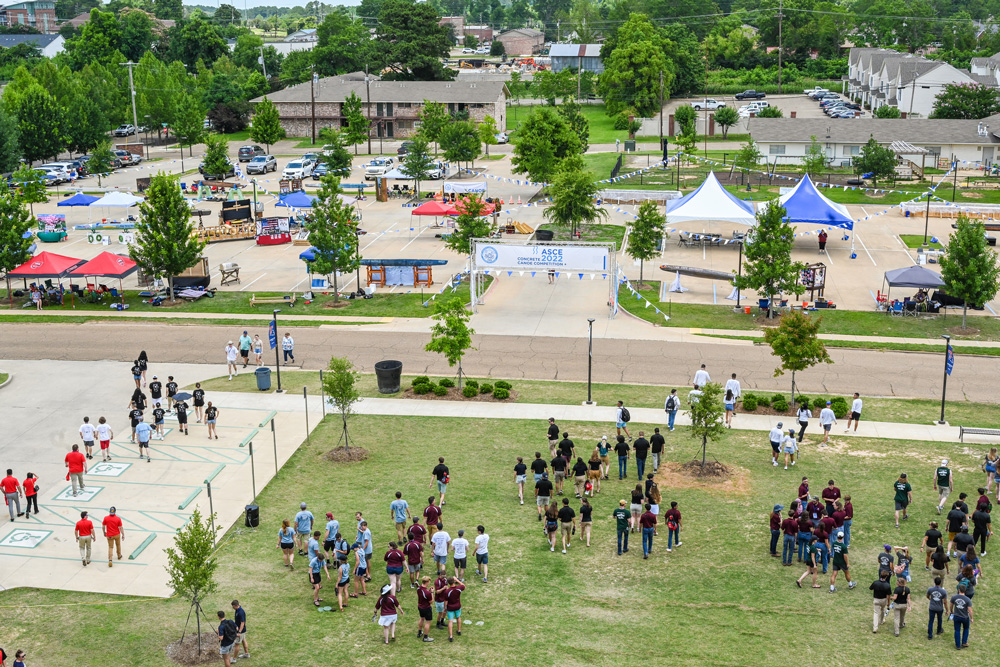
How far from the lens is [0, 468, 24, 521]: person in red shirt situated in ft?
83.0

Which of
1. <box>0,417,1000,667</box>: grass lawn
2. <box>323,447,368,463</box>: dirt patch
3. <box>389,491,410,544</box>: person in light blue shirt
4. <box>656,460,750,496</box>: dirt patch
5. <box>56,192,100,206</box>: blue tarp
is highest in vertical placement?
<box>56,192,100,206</box>: blue tarp

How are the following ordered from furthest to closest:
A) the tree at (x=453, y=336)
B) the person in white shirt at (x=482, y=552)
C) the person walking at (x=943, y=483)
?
the tree at (x=453, y=336)
the person walking at (x=943, y=483)
the person in white shirt at (x=482, y=552)

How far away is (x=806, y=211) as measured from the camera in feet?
178

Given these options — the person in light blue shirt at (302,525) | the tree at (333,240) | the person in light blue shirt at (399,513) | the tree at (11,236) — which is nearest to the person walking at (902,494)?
the person in light blue shirt at (399,513)

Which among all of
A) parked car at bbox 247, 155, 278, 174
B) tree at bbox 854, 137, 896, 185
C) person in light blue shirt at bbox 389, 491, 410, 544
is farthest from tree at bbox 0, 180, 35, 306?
tree at bbox 854, 137, 896, 185

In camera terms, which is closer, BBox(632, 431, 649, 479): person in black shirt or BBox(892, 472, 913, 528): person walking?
BBox(892, 472, 913, 528): person walking

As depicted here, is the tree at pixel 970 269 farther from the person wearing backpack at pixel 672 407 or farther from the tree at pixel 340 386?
the tree at pixel 340 386

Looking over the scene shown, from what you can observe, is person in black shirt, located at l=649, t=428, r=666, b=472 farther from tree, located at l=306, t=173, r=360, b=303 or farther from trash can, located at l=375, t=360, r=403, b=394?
tree, located at l=306, t=173, r=360, b=303

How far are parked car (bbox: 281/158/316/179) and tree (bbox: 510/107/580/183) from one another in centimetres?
1758

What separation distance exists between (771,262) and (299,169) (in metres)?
46.7

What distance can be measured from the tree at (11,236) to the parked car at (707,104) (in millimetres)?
81230

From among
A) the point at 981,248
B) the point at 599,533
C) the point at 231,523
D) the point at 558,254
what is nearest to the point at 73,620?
the point at 231,523

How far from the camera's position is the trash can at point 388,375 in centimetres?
3403

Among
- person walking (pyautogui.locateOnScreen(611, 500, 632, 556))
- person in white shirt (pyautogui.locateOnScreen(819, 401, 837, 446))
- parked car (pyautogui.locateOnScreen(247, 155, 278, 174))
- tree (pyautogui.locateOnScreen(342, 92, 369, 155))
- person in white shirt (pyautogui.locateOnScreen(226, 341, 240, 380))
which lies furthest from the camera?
tree (pyautogui.locateOnScreen(342, 92, 369, 155))
